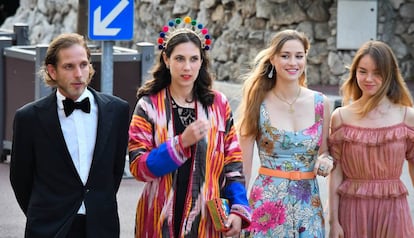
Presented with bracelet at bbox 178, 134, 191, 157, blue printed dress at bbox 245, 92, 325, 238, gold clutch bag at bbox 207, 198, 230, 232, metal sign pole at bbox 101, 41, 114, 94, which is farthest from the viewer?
metal sign pole at bbox 101, 41, 114, 94

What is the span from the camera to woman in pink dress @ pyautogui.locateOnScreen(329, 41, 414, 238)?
579cm

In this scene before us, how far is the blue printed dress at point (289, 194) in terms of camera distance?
5750 mm

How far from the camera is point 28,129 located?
492 cm

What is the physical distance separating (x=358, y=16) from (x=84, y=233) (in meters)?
13.7

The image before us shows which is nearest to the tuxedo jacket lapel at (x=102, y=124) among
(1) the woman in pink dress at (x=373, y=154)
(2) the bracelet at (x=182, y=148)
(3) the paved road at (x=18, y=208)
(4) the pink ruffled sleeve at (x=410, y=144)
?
(2) the bracelet at (x=182, y=148)

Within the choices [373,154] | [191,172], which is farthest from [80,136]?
[373,154]

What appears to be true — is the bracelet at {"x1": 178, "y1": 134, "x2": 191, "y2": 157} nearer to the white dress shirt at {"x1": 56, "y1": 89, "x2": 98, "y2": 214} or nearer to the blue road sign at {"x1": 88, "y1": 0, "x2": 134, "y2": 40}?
the white dress shirt at {"x1": 56, "y1": 89, "x2": 98, "y2": 214}

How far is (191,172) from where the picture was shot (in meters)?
5.04

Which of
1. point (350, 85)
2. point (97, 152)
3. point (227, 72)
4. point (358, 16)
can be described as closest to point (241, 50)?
point (227, 72)

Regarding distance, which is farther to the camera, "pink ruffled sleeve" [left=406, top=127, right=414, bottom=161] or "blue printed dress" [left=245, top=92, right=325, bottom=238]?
"pink ruffled sleeve" [left=406, top=127, right=414, bottom=161]

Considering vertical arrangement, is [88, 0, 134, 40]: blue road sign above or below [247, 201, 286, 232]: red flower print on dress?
above

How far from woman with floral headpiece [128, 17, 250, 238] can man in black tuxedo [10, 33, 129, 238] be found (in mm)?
179

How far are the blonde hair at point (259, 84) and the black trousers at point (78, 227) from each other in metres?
1.34

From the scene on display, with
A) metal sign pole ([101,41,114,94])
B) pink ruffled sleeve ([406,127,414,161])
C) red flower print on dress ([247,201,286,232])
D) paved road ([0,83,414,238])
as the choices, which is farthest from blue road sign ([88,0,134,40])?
pink ruffled sleeve ([406,127,414,161])
